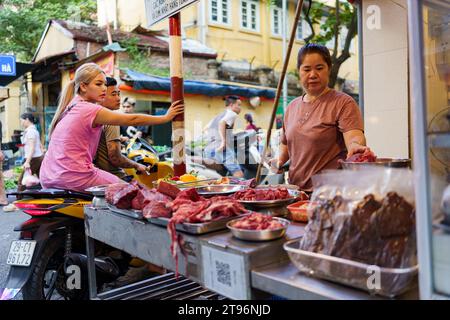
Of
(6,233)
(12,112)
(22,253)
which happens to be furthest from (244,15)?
(22,253)

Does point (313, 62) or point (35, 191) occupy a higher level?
point (313, 62)

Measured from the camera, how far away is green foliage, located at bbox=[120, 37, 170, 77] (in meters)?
13.6

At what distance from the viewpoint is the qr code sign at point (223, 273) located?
154cm

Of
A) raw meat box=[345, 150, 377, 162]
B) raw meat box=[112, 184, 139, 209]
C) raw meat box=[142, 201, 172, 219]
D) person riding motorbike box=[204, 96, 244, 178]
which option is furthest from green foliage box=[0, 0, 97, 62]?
raw meat box=[345, 150, 377, 162]

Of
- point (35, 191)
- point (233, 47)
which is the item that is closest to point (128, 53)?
point (233, 47)

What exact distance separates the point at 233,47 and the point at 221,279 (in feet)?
56.8

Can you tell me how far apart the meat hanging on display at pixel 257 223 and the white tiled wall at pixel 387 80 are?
4.18 metres

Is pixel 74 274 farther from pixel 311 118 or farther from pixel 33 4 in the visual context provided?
pixel 33 4

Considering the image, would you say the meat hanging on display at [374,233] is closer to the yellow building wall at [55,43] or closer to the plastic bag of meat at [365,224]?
the plastic bag of meat at [365,224]

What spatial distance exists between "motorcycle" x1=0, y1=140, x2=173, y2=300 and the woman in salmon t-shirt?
5.39 feet

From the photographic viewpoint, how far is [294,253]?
1428 millimetres

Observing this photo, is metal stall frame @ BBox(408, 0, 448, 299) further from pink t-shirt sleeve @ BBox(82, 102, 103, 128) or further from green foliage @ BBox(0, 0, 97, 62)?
green foliage @ BBox(0, 0, 97, 62)
